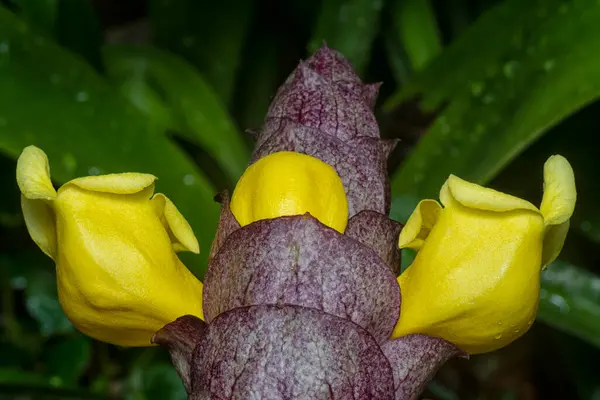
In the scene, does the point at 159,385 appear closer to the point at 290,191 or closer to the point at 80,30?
the point at 80,30

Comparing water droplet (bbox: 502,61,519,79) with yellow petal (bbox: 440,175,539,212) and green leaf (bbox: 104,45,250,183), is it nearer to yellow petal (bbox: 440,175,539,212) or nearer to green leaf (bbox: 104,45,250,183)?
green leaf (bbox: 104,45,250,183)

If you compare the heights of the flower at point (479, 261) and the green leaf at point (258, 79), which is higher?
the flower at point (479, 261)

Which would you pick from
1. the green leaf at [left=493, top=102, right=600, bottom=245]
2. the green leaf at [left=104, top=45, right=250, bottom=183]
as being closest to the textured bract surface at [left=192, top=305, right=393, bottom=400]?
the green leaf at [left=104, top=45, right=250, bottom=183]

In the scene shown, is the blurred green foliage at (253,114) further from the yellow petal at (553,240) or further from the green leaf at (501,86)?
the yellow petal at (553,240)

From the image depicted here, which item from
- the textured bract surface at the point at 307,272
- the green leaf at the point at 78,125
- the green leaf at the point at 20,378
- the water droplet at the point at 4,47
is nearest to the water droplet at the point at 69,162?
the green leaf at the point at 78,125

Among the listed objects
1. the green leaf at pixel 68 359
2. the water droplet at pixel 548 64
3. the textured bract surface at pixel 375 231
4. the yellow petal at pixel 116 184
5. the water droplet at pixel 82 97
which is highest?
the yellow petal at pixel 116 184

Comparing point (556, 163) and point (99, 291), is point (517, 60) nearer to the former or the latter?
point (556, 163)
